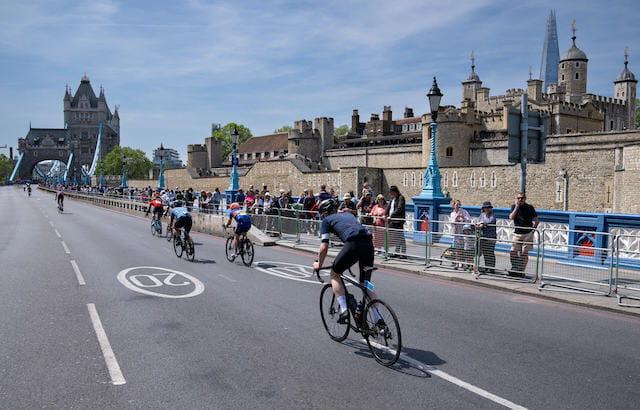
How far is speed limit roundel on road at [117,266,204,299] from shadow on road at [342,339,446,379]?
13.2 feet

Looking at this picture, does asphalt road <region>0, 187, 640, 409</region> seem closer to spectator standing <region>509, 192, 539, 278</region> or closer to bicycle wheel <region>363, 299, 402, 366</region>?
bicycle wheel <region>363, 299, 402, 366</region>

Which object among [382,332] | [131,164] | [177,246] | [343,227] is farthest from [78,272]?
[131,164]

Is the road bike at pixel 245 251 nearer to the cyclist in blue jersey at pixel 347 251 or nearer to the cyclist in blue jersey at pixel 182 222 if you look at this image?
the cyclist in blue jersey at pixel 182 222

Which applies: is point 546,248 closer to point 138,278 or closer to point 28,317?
point 138,278

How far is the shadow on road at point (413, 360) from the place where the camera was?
18.5 feet

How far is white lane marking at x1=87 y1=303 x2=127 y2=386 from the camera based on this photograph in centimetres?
539

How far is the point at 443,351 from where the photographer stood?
6.34 metres

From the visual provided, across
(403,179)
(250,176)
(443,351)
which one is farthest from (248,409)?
(250,176)

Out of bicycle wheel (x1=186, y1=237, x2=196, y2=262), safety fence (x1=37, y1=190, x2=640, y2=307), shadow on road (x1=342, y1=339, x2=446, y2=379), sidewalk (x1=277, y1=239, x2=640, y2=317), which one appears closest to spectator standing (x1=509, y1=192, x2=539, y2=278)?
safety fence (x1=37, y1=190, x2=640, y2=307)

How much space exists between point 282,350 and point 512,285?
5.85 m

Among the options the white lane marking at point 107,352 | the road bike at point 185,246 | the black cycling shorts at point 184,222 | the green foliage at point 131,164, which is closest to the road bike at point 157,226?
the road bike at point 185,246

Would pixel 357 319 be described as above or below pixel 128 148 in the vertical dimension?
below

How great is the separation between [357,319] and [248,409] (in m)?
2.03

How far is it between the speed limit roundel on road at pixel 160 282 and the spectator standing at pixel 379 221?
16.8 feet
